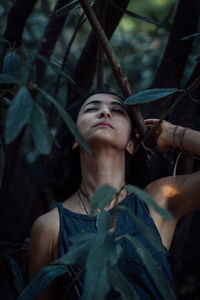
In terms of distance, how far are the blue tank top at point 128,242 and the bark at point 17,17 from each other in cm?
90

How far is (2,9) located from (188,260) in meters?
2.28

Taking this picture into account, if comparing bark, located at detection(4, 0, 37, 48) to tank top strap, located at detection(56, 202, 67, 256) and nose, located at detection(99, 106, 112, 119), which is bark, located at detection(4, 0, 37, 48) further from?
tank top strap, located at detection(56, 202, 67, 256)

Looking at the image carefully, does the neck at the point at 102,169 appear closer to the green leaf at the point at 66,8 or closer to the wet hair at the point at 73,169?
the wet hair at the point at 73,169

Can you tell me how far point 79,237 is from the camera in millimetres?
893

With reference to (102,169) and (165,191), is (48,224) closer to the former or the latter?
(102,169)

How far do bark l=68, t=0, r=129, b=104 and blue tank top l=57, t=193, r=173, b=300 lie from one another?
87cm

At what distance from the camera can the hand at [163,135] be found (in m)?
1.48

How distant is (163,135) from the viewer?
1.49 meters

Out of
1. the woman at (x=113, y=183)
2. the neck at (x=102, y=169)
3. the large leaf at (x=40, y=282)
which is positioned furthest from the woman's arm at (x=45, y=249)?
the large leaf at (x=40, y=282)

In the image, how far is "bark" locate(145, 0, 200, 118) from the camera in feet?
6.23

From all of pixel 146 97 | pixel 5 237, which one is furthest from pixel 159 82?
pixel 5 237

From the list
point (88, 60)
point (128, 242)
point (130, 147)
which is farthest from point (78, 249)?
point (88, 60)

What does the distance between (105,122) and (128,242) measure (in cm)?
46

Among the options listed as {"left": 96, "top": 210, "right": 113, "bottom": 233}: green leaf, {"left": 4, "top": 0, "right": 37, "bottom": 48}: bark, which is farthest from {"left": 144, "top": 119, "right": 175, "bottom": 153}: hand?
{"left": 4, "top": 0, "right": 37, "bottom": 48}: bark
